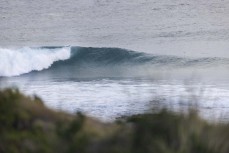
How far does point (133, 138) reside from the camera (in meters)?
5.30

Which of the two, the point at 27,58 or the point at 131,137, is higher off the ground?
the point at 131,137

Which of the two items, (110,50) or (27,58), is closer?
(27,58)

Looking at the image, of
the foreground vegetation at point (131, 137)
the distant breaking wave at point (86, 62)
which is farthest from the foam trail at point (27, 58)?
the foreground vegetation at point (131, 137)

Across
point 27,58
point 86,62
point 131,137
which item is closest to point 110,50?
point 86,62

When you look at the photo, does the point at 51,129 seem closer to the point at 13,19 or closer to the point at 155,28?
the point at 155,28

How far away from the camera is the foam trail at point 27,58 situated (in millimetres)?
33312

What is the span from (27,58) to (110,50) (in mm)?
4217

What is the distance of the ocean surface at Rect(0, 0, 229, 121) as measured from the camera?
68.7 ft

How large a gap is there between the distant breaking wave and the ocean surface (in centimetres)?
5

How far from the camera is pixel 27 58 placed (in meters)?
35.7

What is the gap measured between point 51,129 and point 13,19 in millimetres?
45234

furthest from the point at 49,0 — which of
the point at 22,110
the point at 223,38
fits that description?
the point at 22,110

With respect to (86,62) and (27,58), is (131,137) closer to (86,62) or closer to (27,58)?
(86,62)

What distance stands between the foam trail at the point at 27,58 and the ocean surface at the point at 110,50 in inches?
1.9
